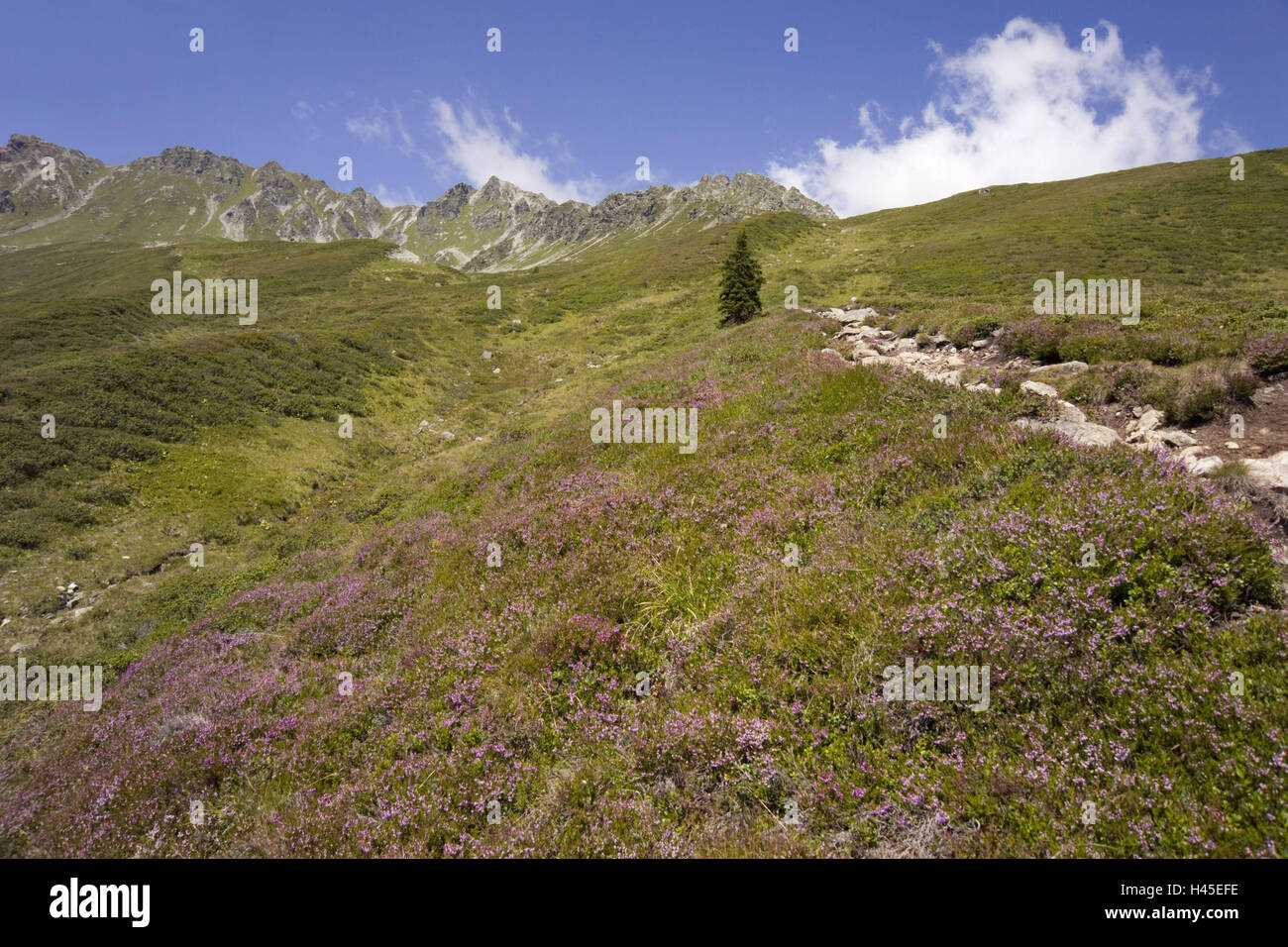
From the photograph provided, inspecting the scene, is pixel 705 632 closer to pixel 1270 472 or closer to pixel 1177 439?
pixel 1270 472

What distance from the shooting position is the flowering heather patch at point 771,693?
342 centimetres

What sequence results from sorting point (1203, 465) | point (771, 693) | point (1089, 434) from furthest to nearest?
point (1089, 434) → point (1203, 465) → point (771, 693)

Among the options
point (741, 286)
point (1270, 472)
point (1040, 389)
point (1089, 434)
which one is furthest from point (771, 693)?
point (741, 286)

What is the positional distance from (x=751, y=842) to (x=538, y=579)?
4.83m

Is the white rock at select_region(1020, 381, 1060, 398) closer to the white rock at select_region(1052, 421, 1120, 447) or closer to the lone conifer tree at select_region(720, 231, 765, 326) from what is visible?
the white rock at select_region(1052, 421, 1120, 447)

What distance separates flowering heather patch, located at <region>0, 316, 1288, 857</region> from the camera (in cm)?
342

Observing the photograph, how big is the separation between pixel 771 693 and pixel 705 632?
3.92ft

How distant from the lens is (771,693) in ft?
15.6

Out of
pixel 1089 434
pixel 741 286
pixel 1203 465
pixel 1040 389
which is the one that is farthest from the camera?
pixel 741 286

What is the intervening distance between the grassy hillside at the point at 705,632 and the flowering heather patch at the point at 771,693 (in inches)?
1.2

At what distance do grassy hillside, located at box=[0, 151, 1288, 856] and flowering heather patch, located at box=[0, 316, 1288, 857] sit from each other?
0.03 metres
